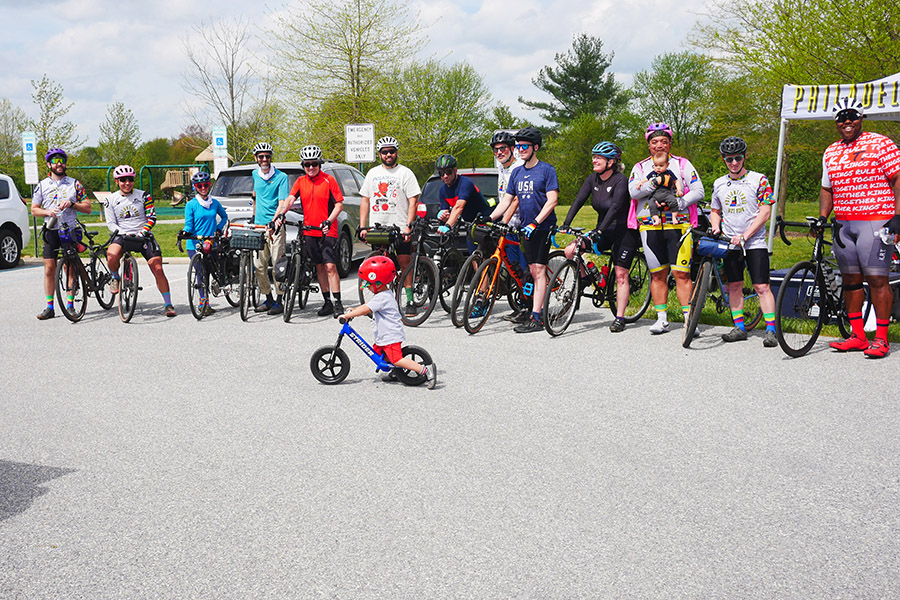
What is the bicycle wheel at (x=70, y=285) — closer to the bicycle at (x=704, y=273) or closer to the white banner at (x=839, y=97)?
the bicycle at (x=704, y=273)

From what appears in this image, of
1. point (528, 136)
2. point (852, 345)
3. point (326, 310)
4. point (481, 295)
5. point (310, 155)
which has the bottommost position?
point (326, 310)

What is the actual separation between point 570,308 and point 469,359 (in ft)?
5.81

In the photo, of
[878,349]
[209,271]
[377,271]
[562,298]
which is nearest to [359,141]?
[209,271]

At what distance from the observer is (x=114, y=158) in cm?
4662

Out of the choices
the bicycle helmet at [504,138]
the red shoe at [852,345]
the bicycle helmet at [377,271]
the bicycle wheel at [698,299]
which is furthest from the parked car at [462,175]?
the red shoe at [852,345]

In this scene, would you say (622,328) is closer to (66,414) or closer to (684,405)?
(684,405)

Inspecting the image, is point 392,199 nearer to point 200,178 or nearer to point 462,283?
point 462,283

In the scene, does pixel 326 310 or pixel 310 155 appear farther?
pixel 326 310

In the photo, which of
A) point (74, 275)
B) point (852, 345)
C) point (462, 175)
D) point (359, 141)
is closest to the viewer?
point (852, 345)

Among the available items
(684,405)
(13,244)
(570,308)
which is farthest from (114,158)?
(684,405)

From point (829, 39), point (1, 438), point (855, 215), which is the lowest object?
point (1, 438)

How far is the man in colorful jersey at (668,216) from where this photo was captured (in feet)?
25.8

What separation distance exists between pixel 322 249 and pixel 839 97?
303 inches

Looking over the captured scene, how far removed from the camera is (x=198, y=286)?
32.0ft
